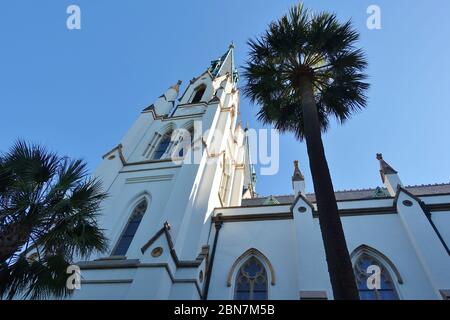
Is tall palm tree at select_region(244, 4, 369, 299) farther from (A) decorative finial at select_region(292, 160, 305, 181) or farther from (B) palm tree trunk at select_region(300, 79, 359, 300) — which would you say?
(A) decorative finial at select_region(292, 160, 305, 181)

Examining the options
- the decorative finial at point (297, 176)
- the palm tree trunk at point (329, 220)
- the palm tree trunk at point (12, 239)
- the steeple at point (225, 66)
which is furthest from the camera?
the steeple at point (225, 66)

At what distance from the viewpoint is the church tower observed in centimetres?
972

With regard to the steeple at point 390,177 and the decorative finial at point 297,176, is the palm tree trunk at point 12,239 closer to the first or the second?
the decorative finial at point 297,176

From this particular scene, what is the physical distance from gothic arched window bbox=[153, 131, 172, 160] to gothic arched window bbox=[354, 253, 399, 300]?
479 inches

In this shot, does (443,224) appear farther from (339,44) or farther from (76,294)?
(76,294)

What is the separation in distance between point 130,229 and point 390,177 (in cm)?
1249

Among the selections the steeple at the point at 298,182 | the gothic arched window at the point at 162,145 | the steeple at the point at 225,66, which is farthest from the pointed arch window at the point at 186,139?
the steeple at the point at 225,66

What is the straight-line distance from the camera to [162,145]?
18922 mm

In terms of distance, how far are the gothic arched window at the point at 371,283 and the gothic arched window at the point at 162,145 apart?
479 inches

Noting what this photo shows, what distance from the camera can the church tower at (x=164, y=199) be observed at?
31.9 ft

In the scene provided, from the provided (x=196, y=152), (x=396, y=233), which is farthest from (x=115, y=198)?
(x=396, y=233)

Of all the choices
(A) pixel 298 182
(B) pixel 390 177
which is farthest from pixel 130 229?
(B) pixel 390 177

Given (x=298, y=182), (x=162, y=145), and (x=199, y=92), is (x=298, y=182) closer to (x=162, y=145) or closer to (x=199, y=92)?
(x=162, y=145)

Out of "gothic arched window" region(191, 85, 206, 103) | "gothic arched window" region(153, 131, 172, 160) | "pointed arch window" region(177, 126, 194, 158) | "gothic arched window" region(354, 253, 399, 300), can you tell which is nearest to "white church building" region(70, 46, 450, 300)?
"gothic arched window" region(354, 253, 399, 300)
